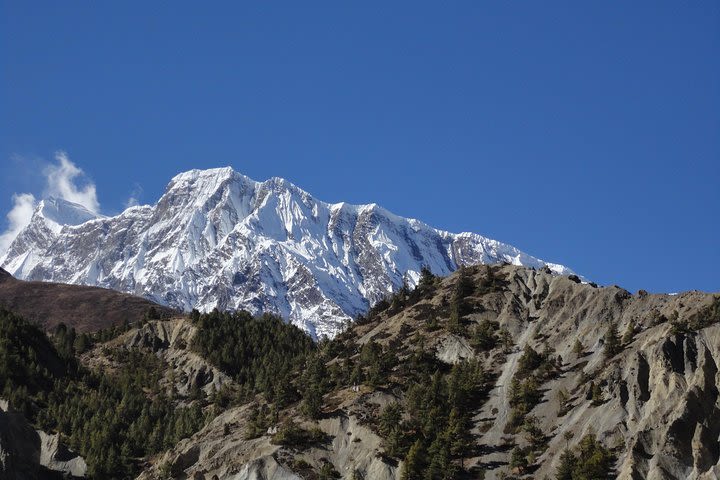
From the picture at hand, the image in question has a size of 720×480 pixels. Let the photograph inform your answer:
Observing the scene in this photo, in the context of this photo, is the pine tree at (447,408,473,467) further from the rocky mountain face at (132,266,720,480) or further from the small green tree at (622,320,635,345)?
the small green tree at (622,320,635,345)

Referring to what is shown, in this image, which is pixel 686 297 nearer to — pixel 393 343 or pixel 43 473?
pixel 393 343

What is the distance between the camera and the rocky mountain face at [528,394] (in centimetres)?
9964

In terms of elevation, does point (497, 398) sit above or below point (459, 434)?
above

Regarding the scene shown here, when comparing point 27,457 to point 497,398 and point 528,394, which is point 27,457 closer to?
point 497,398

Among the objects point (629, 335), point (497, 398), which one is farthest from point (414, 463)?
point (629, 335)

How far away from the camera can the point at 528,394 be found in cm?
11781

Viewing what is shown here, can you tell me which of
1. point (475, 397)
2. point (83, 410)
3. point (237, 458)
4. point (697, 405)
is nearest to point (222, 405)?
point (83, 410)

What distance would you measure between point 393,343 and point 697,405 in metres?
55.7

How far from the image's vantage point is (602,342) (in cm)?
12275

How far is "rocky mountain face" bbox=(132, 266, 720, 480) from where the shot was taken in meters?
99.6

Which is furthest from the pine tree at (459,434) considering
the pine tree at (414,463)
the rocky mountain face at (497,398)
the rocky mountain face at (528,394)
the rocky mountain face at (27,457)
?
the rocky mountain face at (27,457)

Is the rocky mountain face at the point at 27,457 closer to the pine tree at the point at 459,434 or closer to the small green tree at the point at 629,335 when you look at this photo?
the pine tree at the point at 459,434

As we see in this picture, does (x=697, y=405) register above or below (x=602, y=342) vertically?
below

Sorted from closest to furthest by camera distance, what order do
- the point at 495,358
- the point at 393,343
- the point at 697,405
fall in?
the point at 697,405, the point at 495,358, the point at 393,343
